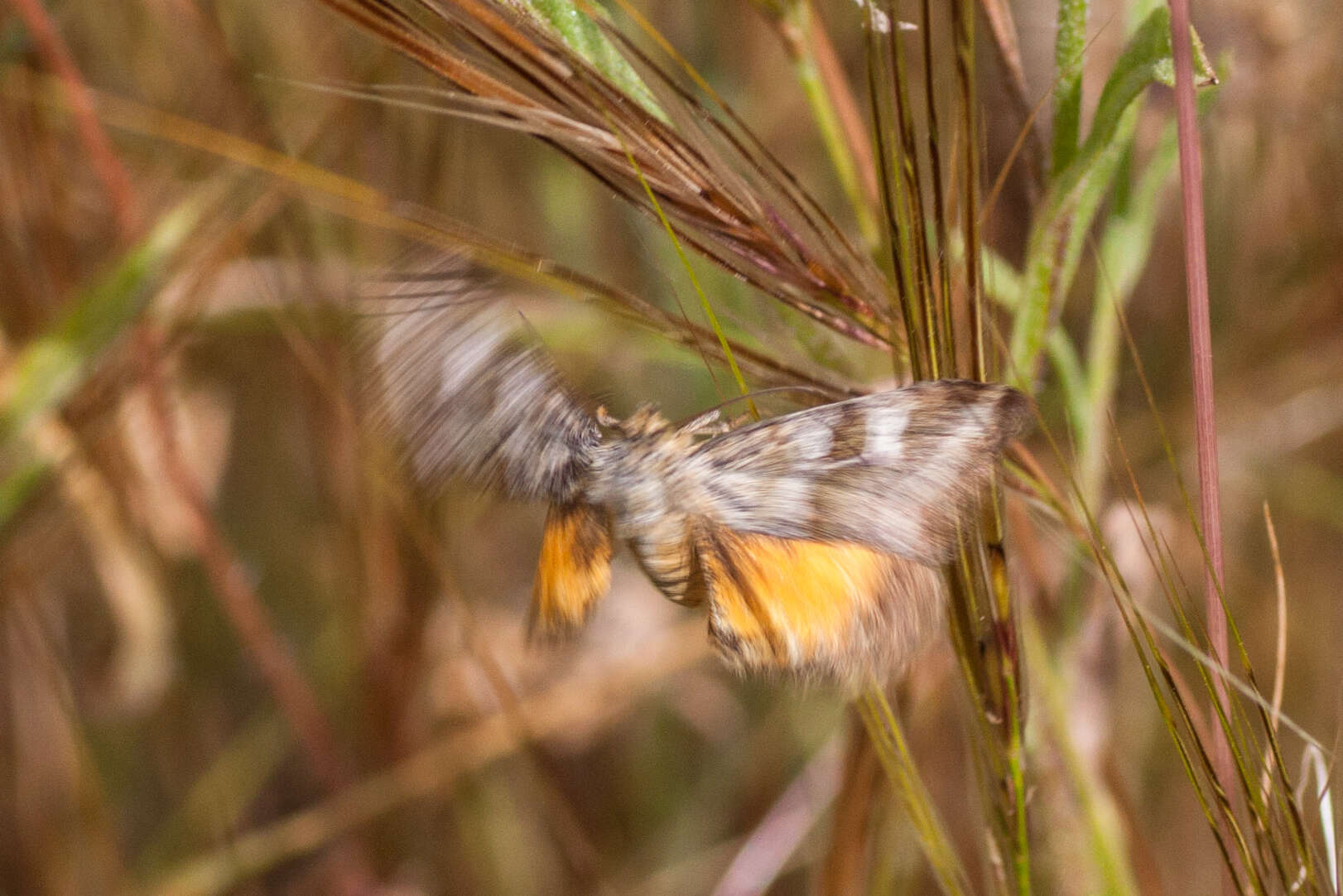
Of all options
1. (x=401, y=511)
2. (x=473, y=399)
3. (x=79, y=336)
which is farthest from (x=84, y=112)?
(x=473, y=399)

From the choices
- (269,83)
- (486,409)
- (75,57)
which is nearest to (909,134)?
(486,409)

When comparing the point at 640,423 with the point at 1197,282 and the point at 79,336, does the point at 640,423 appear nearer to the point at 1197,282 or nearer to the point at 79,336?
the point at 1197,282

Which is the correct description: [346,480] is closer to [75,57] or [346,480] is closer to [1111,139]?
[75,57]

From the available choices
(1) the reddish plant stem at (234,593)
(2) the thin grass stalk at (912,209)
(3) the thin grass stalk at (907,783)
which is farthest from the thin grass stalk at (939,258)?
(1) the reddish plant stem at (234,593)

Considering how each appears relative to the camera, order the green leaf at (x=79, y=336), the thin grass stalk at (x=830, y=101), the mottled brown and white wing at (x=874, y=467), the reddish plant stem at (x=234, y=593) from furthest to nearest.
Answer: the reddish plant stem at (x=234, y=593) → the green leaf at (x=79, y=336) → the thin grass stalk at (x=830, y=101) → the mottled brown and white wing at (x=874, y=467)

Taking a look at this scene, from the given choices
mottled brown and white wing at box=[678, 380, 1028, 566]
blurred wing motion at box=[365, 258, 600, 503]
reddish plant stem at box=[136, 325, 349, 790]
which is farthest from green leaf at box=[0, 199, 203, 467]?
mottled brown and white wing at box=[678, 380, 1028, 566]

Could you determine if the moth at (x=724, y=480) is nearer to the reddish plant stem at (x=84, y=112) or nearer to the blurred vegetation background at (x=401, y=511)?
the blurred vegetation background at (x=401, y=511)

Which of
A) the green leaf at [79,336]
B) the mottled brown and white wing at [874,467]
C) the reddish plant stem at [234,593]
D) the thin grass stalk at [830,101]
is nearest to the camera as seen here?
the mottled brown and white wing at [874,467]
